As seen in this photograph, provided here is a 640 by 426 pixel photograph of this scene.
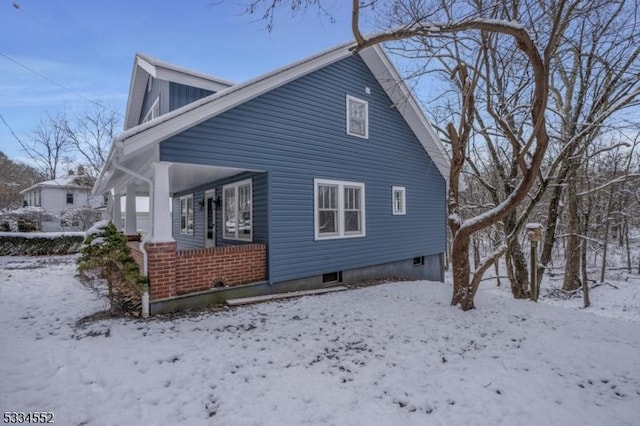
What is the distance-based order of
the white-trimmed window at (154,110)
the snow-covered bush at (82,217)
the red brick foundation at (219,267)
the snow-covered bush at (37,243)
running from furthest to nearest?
the snow-covered bush at (82,217), the snow-covered bush at (37,243), the white-trimmed window at (154,110), the red brick foundation at (219,267)

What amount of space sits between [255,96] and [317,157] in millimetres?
2024

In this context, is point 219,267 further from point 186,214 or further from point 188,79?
point 186,214

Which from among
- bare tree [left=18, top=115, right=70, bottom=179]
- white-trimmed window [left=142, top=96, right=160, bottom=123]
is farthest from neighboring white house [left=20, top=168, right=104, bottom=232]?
white-trimmed window [left=142, top=96, right=160, bottom=123]

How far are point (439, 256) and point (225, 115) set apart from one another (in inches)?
360

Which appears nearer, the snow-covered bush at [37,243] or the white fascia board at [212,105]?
the white fascia board at [212,105]

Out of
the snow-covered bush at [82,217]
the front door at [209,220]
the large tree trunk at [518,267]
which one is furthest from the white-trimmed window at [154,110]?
the snow-covered bush at [82,217]

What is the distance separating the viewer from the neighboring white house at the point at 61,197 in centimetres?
2384

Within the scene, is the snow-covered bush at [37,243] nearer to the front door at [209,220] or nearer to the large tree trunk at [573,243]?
the front door at [209,220]

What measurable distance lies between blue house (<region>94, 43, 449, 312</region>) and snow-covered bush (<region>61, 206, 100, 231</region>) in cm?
1298

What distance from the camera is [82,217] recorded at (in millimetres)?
21531

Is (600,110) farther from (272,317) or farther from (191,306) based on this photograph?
(191,306)

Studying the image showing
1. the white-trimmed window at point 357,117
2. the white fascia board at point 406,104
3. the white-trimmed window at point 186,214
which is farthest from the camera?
the white-trimmed window at point 186,214

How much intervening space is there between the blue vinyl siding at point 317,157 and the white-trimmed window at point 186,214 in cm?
519

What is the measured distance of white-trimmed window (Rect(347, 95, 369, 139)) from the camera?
341 inches
